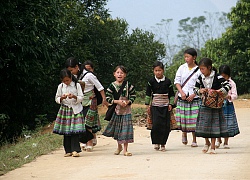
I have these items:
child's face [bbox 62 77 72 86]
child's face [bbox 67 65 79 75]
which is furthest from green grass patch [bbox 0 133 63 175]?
child's face [bbox 67 65 79 75]

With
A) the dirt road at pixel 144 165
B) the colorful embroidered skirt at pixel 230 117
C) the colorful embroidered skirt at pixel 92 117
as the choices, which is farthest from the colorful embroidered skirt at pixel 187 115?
the colorful embroidered skirt at pixel 92 117

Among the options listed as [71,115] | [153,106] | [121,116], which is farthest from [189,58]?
[71,115]

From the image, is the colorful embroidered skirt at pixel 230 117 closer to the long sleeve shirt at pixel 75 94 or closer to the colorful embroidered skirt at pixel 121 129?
the colorful embroidered skirt at pixel 121 129

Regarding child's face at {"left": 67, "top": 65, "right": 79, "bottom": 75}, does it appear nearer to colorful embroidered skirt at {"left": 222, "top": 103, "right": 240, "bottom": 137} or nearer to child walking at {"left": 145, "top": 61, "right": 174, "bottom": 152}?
child walking at {"left": 145, "top": 61, "right": 174, "bottom": 152}

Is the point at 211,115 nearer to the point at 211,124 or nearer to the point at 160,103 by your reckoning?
the point at 211,124

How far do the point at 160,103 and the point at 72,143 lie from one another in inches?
68.6

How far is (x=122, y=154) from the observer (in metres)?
10.2

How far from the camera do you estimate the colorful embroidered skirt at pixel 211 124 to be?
9.88m

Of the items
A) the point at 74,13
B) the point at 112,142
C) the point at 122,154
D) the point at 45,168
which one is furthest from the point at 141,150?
the point at 74,13

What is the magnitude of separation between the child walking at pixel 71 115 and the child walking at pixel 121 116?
529 mm

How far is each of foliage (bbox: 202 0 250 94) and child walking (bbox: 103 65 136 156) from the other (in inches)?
711

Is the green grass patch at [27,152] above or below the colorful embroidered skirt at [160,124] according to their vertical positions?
below

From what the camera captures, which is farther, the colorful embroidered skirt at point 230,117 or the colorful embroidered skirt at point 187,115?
the colorful embroidered skirt at point 187,115

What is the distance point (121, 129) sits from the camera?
10.1 metres
